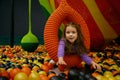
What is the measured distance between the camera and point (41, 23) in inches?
313

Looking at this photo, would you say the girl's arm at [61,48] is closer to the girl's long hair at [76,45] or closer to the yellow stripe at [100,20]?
the girl's long hair at [76,45]

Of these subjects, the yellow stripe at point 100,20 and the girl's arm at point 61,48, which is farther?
the yellow stripe at point 100,20

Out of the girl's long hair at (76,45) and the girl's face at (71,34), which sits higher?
the girl's face at (71,34)

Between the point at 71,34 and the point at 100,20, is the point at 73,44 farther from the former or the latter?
the point at 100,20

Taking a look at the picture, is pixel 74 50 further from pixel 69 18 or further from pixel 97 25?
pixel 97 25

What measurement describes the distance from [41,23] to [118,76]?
19.9 feet

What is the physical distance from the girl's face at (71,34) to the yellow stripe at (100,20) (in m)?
1.20

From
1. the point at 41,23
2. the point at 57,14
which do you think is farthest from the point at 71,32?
the point at 41,23

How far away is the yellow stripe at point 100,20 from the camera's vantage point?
3.41 m

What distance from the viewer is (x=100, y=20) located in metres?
3.48

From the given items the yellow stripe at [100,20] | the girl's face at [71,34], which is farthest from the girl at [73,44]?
the yellow stripe at [100,20]

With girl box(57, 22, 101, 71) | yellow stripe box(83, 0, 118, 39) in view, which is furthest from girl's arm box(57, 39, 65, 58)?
yellow stripe box(83, 0, 118, 39)

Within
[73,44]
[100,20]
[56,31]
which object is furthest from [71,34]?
[100,20]

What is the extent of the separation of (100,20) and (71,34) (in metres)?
1.28
